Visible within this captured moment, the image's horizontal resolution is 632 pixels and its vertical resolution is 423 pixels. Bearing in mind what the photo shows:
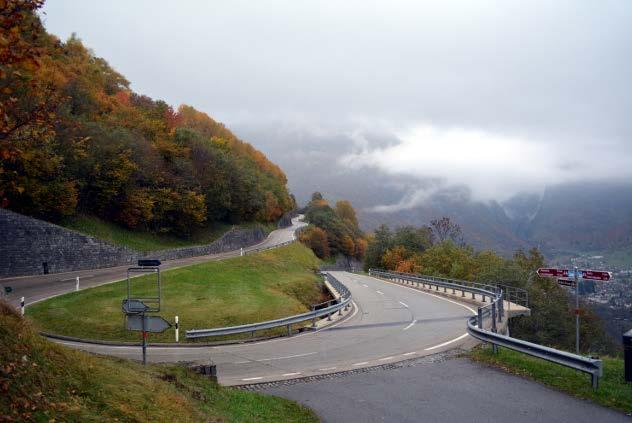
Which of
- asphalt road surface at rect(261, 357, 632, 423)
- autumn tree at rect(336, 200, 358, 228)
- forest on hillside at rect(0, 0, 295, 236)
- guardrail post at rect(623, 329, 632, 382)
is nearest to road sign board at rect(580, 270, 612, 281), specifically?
asphalt road surface at rect(261, 357, 632, 423)

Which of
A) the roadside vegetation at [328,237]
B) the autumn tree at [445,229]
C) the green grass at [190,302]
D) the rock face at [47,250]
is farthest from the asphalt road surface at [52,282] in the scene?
the autumn tree at [445,229]

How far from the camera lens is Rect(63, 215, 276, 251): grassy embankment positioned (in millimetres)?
41406

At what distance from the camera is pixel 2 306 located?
6801 millimetres

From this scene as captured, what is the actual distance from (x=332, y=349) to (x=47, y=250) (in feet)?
89.0

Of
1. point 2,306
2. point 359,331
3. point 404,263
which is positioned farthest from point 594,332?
point 2,306

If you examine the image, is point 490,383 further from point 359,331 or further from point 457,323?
point 457,323

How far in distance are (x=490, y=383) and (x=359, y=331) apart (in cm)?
956

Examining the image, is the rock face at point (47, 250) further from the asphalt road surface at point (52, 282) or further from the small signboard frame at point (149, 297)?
the small signboard frame at point (149, 297)

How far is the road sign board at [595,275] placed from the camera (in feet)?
42.7

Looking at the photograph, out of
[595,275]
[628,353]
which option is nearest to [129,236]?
[595,275]

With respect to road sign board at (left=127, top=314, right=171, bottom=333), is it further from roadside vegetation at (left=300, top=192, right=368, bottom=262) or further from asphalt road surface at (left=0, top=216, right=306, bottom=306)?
roadside vegetation at (left=300, top=192, right=368, bottom=262)

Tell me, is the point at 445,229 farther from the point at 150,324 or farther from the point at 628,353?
the point at 150,324

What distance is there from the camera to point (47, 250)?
115ft

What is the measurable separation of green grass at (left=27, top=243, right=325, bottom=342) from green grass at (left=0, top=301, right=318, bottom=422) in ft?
38.0
